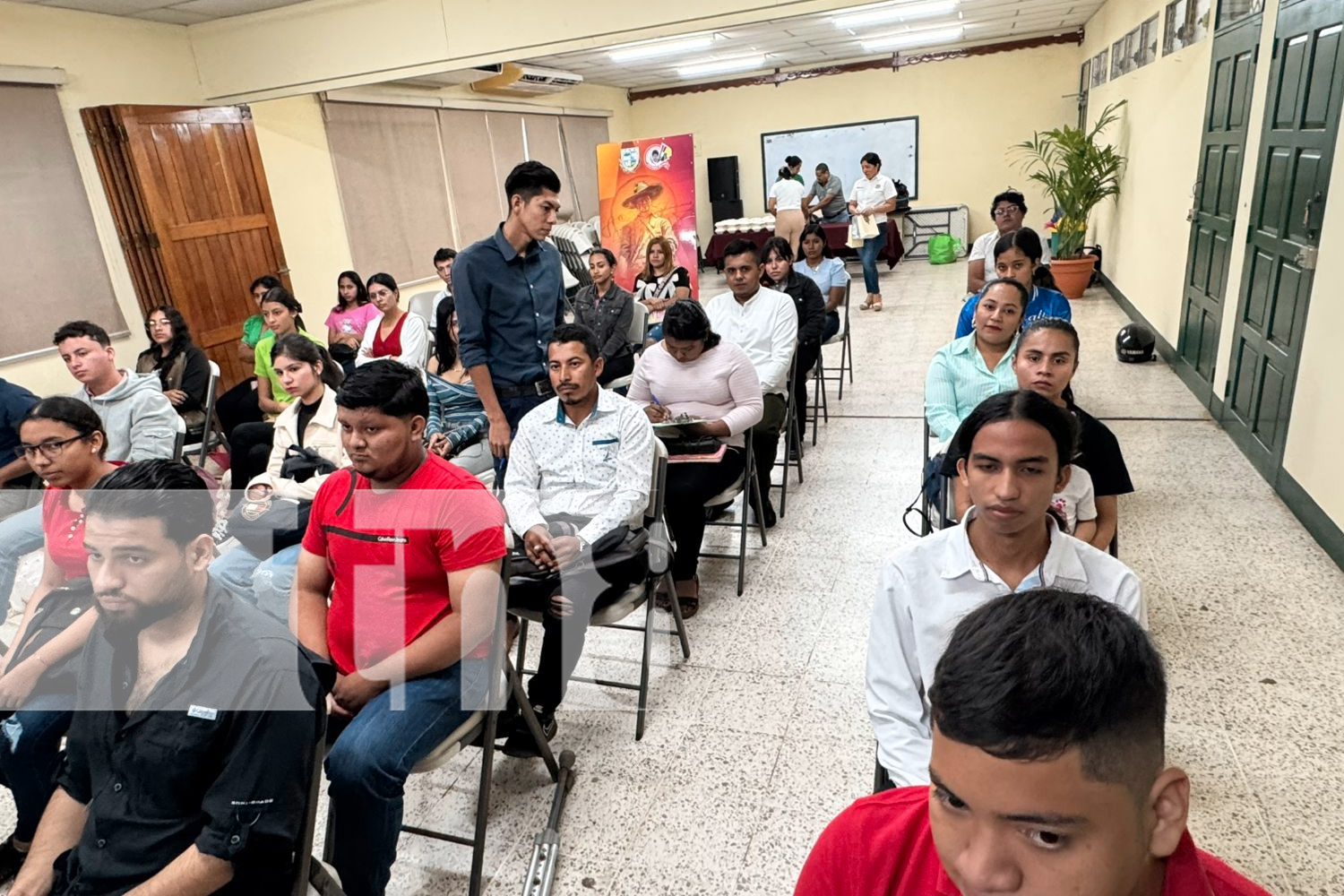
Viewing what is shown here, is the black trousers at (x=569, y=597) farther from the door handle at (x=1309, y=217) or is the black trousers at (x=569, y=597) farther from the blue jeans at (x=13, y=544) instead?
the door handle at (x=1309, y=217)

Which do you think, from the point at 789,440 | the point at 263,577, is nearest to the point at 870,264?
the point at 789,440

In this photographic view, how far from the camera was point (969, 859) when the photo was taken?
1.97ft

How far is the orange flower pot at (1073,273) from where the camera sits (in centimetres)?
768

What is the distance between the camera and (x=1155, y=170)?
19.4ft

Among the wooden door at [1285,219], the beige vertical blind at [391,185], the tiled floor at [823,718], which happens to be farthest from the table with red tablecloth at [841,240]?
the tiled floor at [823,718]

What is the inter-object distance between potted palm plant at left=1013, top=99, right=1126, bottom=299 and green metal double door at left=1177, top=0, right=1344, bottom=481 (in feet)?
9.35

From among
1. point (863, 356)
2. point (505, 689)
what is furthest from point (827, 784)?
point (863, 356)

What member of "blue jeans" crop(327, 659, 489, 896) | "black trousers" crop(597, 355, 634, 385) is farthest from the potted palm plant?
"blue jeans" crop(327, 659, 489, 896)

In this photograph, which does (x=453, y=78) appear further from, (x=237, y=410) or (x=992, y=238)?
(x=992, y=238)

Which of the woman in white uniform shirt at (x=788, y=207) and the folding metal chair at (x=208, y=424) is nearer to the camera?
the folding metal chair at (x=208, y=424)

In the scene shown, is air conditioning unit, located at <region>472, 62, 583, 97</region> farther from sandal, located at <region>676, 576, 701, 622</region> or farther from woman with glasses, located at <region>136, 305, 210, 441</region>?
sandal, located at <region>676, 576, 701, 622</region>

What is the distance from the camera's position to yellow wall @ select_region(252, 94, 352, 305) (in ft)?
20.8

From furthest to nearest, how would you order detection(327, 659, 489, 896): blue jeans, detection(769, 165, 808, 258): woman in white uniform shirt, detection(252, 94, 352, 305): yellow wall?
1. detection(769, 165, 808, 258): woman in white uniform shirt
2. detection(252, 94, 352, 305): yellow wall
3. detection(327, 659, 489, 896): blue jeans

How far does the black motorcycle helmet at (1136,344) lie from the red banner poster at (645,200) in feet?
10.9
